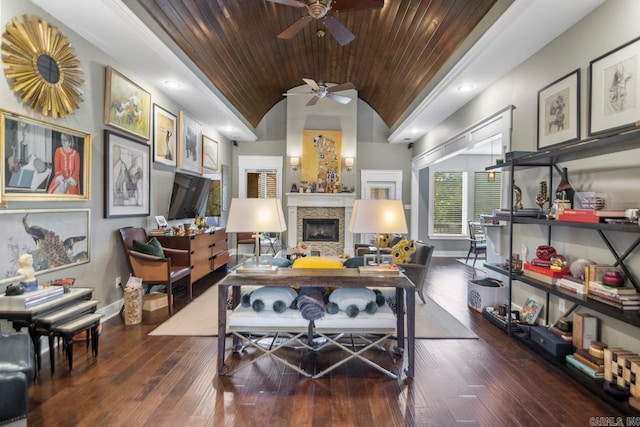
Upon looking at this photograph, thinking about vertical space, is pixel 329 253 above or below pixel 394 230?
below

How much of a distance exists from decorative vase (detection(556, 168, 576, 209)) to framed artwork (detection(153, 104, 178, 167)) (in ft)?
15.5

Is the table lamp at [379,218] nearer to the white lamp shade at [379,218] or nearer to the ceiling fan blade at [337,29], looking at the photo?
the white lamp shade at [379,218]

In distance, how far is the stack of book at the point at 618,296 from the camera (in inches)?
81.4

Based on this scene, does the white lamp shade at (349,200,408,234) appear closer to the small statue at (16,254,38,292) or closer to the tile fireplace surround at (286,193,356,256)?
the small statue at (16,254,38,292)

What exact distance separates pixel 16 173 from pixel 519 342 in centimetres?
451

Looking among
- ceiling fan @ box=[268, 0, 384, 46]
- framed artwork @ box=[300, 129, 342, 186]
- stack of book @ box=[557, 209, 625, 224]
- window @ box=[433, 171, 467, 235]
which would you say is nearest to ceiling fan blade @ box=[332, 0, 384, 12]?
ceiling fan @ box=[268, 0, 384, 46]

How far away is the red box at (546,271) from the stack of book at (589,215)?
0.53 meters

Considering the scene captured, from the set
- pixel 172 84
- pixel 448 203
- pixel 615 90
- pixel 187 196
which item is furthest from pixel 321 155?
Result: pixel 615 90

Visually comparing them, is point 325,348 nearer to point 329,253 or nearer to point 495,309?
point 495,309

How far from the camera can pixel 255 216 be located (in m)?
2.34

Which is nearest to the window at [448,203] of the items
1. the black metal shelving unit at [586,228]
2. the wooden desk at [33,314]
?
the black metal shelving unit at [586,228]

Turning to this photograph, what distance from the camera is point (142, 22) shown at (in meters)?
2.92

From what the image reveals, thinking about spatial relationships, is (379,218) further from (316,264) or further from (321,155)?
(321,155)

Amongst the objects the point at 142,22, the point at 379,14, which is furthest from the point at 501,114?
the point at 142,22
